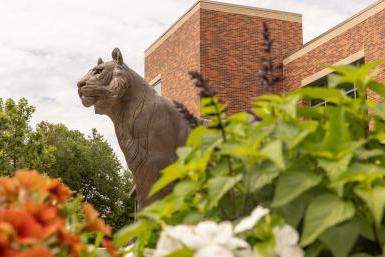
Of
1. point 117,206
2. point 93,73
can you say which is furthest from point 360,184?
point 117,206

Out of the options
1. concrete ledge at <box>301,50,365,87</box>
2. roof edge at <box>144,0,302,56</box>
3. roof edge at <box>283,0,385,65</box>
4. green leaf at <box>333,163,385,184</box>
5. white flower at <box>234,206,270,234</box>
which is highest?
roof edge at <box>144,0,302,56</box>

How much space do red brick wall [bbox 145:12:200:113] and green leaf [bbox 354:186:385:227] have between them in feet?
77.0

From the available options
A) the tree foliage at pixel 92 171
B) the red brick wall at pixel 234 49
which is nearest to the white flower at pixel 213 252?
the red brick wall at pixel 234 49

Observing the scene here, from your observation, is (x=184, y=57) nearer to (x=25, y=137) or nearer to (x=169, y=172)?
(x=25, y=137)

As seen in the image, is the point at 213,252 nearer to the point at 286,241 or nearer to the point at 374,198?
the point at 286,241

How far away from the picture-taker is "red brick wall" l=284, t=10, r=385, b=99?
2023 cm

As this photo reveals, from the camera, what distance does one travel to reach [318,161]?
1.65 m

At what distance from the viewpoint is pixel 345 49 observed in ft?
72.2

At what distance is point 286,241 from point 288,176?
0.59ft

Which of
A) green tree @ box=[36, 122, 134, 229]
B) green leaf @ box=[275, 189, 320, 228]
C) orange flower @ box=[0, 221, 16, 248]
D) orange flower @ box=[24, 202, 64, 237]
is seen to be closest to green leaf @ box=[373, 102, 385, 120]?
green leaf @ box=[275, 189, 320, 228]

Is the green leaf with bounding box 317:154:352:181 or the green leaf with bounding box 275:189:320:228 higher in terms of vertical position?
the green leaf with bounding box 317:154:352:181

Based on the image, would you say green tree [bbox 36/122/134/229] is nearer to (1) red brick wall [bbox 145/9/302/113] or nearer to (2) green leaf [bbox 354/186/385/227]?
(1) red brick wall [bbox 145/9/302/113]

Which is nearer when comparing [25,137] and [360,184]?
[360,184]

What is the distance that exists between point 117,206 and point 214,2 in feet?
68.3
